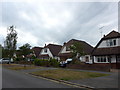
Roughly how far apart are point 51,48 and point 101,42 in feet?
65.2

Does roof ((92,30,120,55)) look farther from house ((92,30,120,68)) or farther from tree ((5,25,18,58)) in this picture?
tree ((5,25,18,58))

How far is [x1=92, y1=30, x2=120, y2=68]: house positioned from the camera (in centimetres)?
2476

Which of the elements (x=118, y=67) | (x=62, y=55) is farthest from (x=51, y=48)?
(x=118, y=67)

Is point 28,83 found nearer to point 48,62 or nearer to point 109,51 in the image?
point 48,62

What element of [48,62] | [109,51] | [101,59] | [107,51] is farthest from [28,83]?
[101,59]

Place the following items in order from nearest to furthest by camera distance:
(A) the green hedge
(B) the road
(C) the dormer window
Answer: (B) the road < (C) the dormer window < (A) the green hedge

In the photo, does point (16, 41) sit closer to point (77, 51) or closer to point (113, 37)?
point (77, 51)

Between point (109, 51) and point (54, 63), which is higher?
point (109, 51)

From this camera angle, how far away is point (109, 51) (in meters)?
25.7

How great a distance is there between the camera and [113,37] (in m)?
26.1

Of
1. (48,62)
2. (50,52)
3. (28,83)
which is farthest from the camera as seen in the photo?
(50,52)

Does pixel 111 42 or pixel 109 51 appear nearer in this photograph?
pixel 109 51

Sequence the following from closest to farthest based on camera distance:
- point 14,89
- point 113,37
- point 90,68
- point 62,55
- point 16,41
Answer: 1. point 14,89
2. point 90,68
3. point 113,37
4. point 16,41
5. point 62,55

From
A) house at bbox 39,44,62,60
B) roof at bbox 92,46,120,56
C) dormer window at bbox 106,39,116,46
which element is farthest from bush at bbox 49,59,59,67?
house at bbox 39,44,62,60
